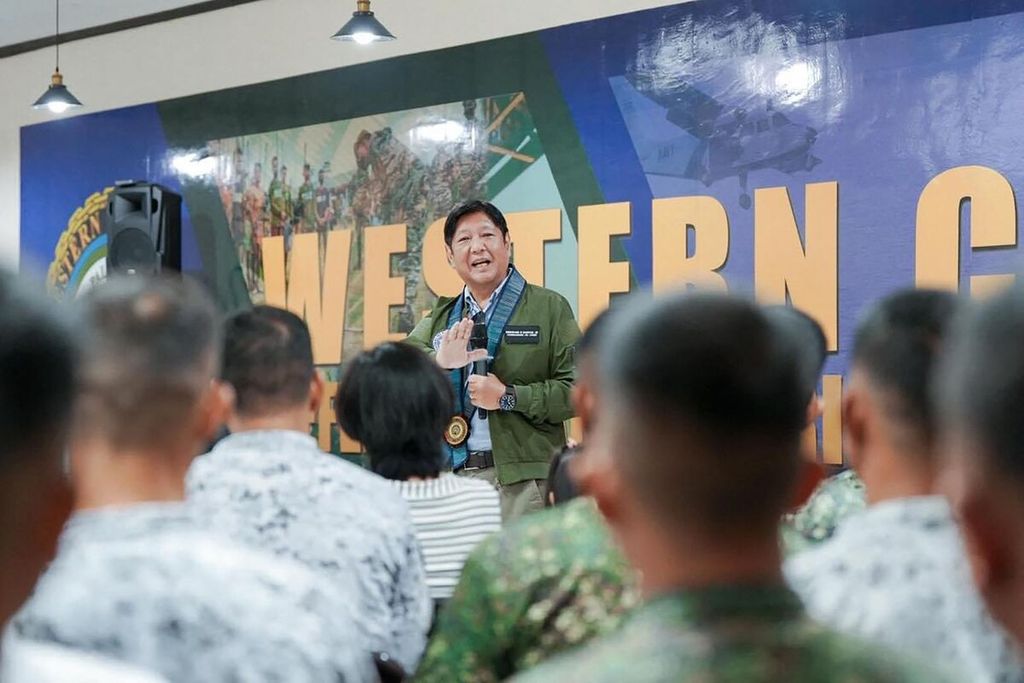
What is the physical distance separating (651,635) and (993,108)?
4253mm

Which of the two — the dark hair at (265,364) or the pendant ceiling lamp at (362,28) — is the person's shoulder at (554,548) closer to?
the dark hair at (265,364)

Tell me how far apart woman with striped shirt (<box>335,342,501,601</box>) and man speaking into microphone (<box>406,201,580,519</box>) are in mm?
1904

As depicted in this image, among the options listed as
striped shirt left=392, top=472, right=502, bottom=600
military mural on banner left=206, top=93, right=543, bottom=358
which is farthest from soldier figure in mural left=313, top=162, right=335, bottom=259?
striped shirt left=392, top=472, right=502, bottom=600

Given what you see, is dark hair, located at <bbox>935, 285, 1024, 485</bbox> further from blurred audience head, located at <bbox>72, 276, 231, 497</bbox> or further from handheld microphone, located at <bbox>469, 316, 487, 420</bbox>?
handheld microphone, located at <bbox>469, 316, 487, 420</bbox>

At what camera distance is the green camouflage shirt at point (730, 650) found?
0.78m

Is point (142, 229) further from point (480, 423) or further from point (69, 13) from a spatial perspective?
point (480, 423)

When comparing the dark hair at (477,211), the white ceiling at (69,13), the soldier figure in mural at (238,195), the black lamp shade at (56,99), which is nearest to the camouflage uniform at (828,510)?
the dark hair at (477,211)

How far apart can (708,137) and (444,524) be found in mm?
3267

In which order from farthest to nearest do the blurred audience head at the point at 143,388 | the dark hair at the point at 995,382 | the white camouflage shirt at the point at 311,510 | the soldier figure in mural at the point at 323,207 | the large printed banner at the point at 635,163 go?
the soldier figure in mural at the point at 323,207 → the large printed banner at the point at 635,163 → the white camouflage shirt at the point at 311,510 → the blurred audience head at the point at 143,388 → the dark hair at the point at 995,382

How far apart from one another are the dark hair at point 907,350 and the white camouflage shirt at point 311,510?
0.81m

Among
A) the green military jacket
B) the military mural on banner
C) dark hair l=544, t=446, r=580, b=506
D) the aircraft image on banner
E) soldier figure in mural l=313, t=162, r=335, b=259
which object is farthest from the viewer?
soldier figure in mural l=313, t=162, r=335, b=259

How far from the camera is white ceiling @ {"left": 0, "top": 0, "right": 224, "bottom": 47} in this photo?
23.2 feet

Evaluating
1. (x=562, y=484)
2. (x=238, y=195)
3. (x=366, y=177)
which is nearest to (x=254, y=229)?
(x=238, y=195)

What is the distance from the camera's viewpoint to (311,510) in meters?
1.83
